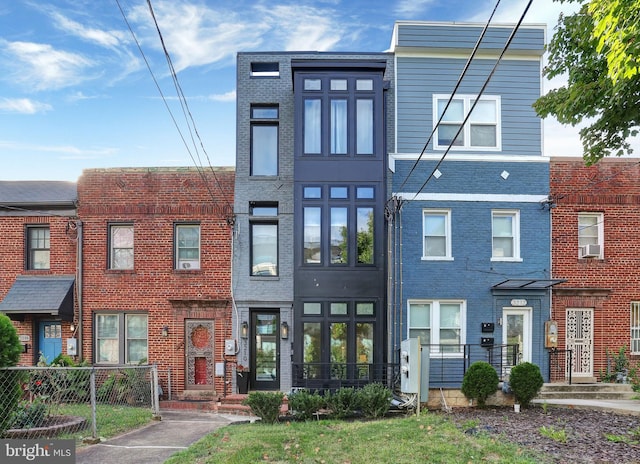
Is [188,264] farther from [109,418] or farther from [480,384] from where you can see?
[480,384]

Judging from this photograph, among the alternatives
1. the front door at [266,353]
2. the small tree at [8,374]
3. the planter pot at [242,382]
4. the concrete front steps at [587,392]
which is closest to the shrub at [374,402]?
the front door at [266,353]

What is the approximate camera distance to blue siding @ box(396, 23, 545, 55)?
14406 mm

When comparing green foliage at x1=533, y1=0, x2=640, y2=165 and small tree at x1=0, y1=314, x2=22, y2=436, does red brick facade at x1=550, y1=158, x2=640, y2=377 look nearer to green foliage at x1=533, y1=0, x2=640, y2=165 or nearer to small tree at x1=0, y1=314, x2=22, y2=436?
green foliage at x1=533, y1=0, x2=640, y2=165

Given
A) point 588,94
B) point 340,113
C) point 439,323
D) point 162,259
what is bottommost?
point 439,323

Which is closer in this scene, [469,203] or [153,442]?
[153,442]

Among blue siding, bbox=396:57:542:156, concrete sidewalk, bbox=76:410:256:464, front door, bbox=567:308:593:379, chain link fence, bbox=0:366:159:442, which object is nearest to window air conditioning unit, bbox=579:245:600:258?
front door, bbox=567:308:593:379

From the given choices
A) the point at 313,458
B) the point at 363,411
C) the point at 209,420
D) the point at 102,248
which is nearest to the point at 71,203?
the point at 102,248

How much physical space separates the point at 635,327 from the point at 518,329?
10.9 feet

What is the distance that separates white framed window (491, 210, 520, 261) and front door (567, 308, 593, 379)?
90.4 inches

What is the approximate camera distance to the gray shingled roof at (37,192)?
15.2 meters

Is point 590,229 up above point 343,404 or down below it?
above

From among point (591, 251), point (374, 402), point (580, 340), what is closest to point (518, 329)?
point (580, 340)

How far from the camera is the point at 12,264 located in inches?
602

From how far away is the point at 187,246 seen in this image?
15.2 metres
